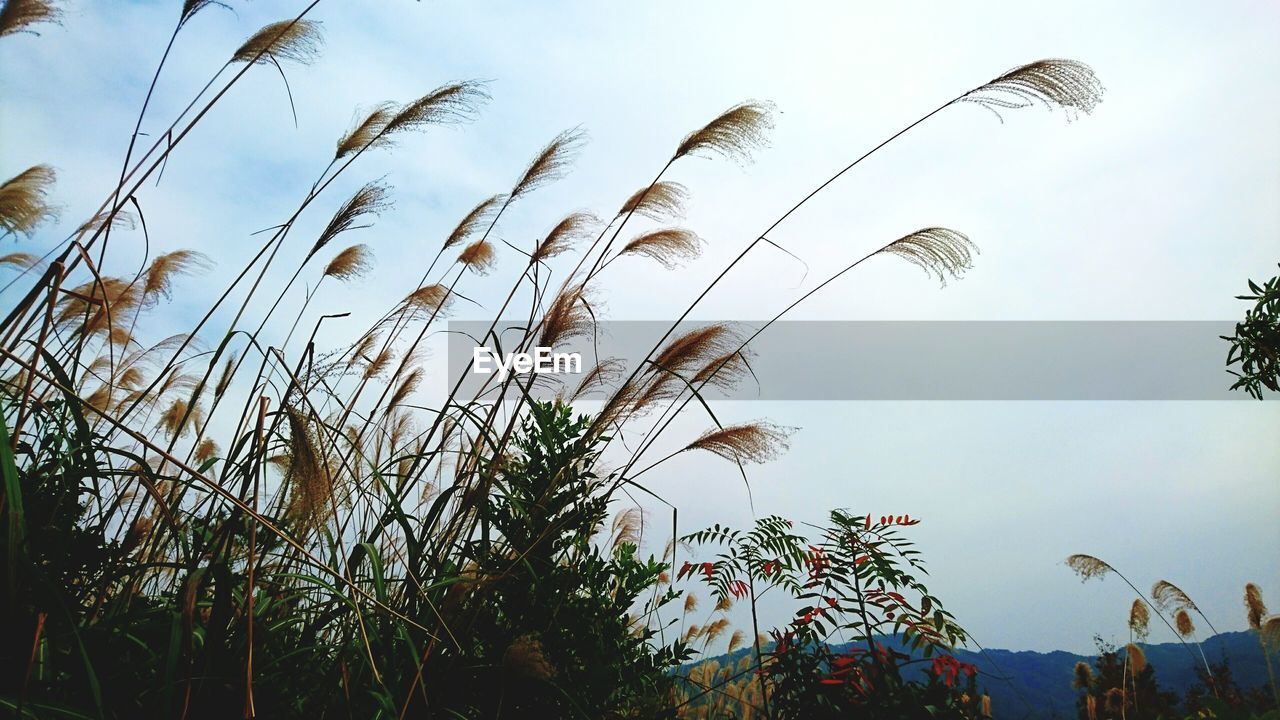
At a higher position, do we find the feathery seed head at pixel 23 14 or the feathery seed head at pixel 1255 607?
the feathery seed head at pixel 23 14

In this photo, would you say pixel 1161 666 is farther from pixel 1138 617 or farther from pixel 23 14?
pixel 23 14

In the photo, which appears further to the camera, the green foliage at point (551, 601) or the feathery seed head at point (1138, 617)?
the feathery seed head at point (1138, 617)

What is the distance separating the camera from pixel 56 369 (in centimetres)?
142

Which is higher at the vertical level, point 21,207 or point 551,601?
point 21,207

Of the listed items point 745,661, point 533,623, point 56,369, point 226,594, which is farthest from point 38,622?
point 745,661

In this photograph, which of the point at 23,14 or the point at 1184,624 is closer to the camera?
the point at 23,14

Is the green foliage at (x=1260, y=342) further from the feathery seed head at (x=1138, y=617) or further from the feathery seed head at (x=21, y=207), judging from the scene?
the feathery seed head at (x=21, y=207)

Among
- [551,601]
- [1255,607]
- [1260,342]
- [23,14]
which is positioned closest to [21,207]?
[23,14]

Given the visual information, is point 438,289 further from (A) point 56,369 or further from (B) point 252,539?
(B) point 252,539

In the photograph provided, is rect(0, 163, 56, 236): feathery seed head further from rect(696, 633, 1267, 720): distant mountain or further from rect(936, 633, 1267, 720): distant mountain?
rect(936, 633, 1267, 720): distant mountain

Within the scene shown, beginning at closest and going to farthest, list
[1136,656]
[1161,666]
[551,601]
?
1. [551,601]
2. [1136,656]
3. [1161,666]

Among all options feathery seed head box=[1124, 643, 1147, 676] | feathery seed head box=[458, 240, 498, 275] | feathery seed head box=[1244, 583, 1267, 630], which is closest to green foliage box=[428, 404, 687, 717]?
feathery seed head box=[458, 240, 498, 275]

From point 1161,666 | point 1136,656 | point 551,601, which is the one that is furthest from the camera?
point 1161,666

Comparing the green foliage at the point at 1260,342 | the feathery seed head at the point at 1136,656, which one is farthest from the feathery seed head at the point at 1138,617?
the green foliage at the point at 1260,342
